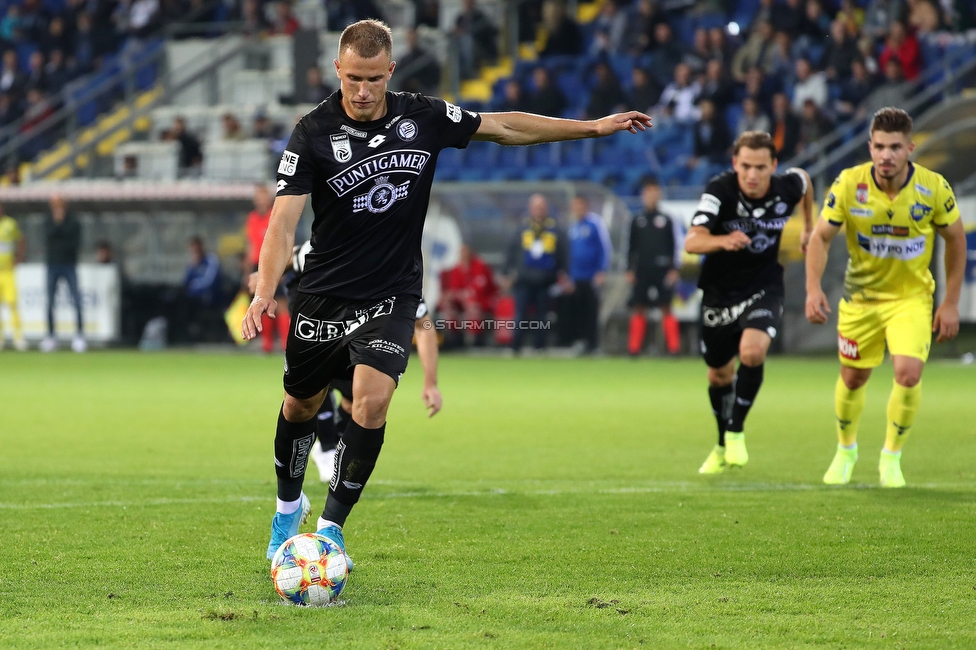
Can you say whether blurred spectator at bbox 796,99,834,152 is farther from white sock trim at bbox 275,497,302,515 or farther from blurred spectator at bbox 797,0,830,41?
white sock trim at bbox 275,497,302,515

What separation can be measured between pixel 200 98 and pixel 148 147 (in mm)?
2682

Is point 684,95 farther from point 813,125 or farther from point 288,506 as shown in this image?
point 288,506

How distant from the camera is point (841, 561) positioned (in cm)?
549

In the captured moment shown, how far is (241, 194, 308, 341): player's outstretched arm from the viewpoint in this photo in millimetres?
5062

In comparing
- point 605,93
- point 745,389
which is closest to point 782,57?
point 605,93

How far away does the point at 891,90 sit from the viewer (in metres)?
20.1

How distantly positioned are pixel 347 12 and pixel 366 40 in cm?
2272

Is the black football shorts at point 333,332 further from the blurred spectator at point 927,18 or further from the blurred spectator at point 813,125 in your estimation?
the blurred spectator at point 927,18

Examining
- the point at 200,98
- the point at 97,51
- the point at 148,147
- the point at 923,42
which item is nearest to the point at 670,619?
the point at 923,42

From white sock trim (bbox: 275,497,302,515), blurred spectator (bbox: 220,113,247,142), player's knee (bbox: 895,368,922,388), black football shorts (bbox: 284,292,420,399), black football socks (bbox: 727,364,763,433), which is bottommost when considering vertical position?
black football socks (bbox: 727,364,763,433)

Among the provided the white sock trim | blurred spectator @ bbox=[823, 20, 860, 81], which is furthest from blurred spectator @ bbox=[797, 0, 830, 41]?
the white sock trim

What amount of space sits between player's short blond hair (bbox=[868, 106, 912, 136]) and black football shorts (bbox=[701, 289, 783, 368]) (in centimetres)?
161

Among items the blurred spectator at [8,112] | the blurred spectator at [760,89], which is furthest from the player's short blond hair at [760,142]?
the blurred spectator at [8,112]

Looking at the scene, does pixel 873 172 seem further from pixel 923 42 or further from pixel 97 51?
pixel 97 51
